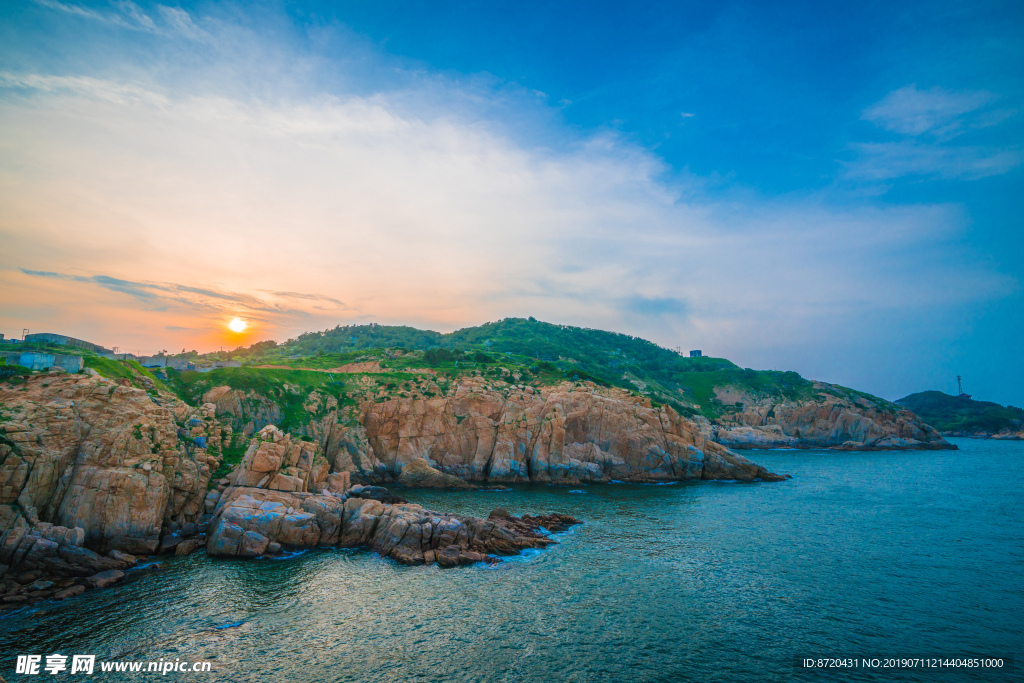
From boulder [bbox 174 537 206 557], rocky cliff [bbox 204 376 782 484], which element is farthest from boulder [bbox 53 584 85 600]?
rocky cliff [bbox 204 376 782 484]

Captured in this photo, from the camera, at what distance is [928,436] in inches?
4574

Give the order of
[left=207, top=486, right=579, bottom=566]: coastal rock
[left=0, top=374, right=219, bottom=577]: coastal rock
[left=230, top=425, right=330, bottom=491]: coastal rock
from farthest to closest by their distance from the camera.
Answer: [left=230, top=425, right=330, bottom=491]: coastal rock → [left=207, top=486, right=579, bottom=566]: coastal rock → [left=0, top=374, right=219, bottom=577]: coastal rock

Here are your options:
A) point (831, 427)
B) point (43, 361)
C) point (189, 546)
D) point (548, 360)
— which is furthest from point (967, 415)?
point (43, 361)

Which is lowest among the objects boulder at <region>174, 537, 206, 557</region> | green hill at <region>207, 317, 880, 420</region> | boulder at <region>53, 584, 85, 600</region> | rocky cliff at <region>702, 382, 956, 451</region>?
boulder at <region>53, 584, 85, 600</region>

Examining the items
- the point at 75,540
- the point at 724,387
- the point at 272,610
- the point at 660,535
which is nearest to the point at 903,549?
the point at 660,535

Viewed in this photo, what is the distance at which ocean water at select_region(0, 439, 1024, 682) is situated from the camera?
20.1m

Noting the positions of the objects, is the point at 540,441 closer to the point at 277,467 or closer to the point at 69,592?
the point at 277,467

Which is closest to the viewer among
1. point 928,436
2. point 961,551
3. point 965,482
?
point 961,551

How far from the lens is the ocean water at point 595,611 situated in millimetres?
20141

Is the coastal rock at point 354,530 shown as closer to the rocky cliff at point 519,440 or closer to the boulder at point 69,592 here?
the boulder at point 69,592

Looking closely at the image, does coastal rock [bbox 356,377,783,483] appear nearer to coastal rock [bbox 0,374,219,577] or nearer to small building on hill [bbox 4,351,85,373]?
coastal rock [bbox 0,374,219,577]

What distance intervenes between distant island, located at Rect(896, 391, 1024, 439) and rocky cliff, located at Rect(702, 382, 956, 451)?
4954cm

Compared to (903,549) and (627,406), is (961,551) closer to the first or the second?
(903,549)

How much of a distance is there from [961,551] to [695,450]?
3494cm
